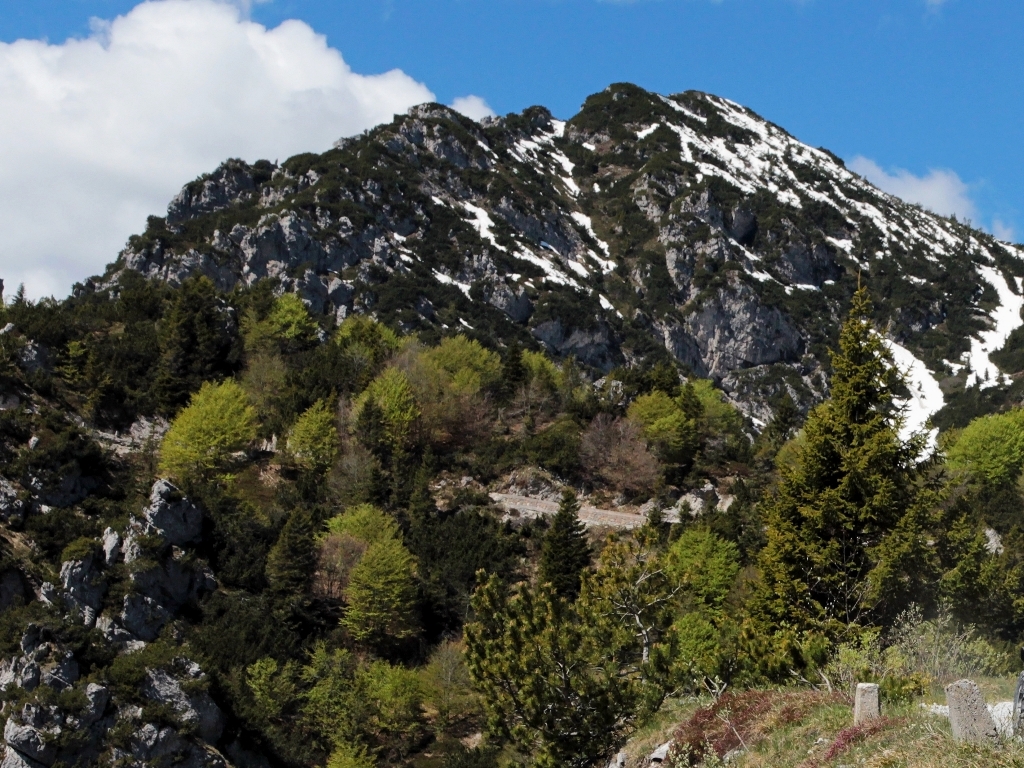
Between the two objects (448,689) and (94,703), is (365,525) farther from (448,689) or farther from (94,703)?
(94,703)

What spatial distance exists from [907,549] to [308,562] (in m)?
30.7

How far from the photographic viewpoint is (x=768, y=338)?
158 meters

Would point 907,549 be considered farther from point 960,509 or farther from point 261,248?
point 261,248

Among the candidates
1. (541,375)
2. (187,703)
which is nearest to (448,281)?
(541,375)

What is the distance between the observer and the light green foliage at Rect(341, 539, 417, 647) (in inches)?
1702

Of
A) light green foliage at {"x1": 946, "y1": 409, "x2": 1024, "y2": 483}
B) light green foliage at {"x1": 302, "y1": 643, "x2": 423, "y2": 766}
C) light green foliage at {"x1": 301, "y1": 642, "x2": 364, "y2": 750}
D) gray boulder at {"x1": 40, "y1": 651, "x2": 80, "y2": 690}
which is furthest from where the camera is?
light green foliage at {"x1": 946, "y1": 409, "x2": 1024, "y2": 483}

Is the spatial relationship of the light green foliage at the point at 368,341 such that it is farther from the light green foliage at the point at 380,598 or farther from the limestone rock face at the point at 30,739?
the limestone rock face at the point at 30,739

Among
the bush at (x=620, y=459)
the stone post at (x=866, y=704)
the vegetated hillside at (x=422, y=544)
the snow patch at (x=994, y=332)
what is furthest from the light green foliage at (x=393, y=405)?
the snow patch at (x=994, y=332)

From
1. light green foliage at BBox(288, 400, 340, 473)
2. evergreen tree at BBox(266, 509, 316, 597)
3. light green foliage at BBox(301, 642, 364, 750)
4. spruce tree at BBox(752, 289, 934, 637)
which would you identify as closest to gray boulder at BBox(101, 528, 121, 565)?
evergreen tree at BBox(266, 509, 316, 597)

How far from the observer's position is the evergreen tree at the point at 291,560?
145ft

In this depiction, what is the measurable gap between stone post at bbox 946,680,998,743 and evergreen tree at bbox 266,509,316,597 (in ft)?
130

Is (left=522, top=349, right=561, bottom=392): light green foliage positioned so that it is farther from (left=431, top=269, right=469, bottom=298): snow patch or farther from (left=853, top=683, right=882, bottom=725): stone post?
(left=431, top=269, right=469, bottom=298): snow patch

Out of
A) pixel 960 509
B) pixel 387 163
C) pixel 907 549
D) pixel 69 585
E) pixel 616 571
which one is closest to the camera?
pixel 616 571

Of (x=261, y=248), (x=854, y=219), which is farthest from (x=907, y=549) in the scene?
(x=854, y=219)
